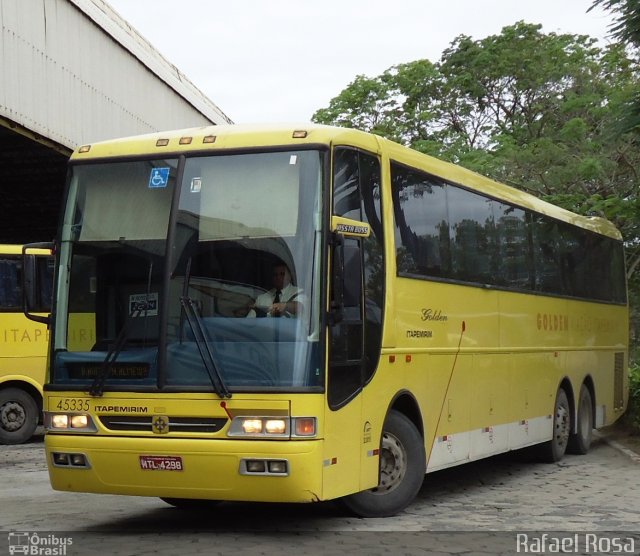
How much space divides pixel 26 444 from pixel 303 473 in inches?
440

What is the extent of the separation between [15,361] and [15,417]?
2.92 feet

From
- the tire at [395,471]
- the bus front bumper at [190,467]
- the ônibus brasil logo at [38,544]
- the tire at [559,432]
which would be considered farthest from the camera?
the tire at [559,432]

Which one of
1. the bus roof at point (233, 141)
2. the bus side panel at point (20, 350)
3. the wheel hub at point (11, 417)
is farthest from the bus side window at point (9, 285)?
the bus roof at point (233, 141)

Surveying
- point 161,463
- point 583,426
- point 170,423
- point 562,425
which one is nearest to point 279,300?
point 170,423

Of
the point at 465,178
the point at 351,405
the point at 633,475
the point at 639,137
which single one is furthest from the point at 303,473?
the point at 639,137

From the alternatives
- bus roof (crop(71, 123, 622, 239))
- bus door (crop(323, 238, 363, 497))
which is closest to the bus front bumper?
bus door (crop(323, 238, 363, 497))

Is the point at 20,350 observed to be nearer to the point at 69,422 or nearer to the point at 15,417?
the point at 15,417

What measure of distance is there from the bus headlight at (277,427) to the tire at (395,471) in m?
1.34

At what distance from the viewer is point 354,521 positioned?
31.3 ft

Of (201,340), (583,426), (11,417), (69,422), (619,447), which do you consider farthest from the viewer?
(11,417)

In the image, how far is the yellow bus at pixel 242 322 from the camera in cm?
850

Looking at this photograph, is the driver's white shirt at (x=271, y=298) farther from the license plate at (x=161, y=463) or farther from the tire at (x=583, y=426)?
the tire at (x=583, y=426)

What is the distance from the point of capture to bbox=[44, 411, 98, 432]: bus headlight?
8.95m

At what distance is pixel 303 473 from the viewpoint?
833 cm
